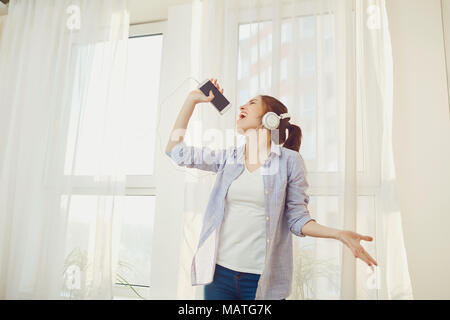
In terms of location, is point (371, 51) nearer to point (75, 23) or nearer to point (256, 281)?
point (256, 281)

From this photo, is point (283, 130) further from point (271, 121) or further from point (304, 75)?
point (304, 75)

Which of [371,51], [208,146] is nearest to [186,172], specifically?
[208,146]

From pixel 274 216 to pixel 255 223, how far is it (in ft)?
0.22

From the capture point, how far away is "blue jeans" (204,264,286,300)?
124 centimetres

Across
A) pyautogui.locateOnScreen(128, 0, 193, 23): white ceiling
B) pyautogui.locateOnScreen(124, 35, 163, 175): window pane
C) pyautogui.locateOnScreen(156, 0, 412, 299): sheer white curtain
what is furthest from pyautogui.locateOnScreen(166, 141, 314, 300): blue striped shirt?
pyautogui.locateOnScreen(128, 0, 193, 23): white ceiling

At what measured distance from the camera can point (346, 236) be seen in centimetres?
124

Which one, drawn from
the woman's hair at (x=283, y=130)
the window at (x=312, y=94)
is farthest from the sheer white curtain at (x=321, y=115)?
the woman's hair at (x=283, y=130)

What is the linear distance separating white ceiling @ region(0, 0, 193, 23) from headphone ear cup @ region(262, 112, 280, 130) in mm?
873

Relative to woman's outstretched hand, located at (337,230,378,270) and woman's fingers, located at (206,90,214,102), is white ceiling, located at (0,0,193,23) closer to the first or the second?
woman's fingers, located at (206,90,214,102)

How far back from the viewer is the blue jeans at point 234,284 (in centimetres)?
124

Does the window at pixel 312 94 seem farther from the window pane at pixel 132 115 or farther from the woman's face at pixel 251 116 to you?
the window pane at pixel 132 115

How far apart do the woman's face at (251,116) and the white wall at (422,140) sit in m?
0.60

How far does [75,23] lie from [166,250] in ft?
4.00

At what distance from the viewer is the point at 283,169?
1.34 meters
